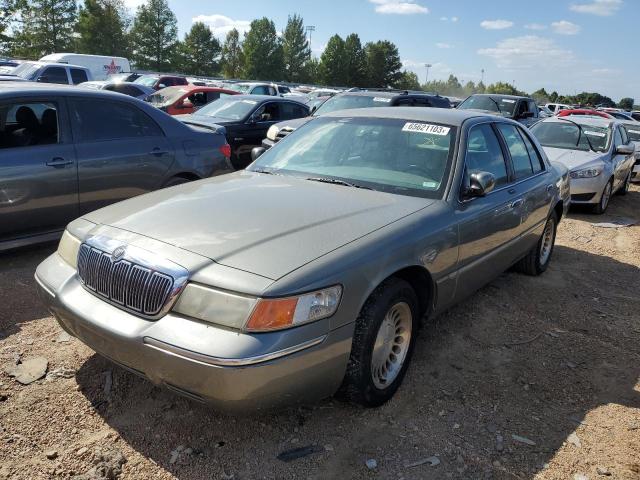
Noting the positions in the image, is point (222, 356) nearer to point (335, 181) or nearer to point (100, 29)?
point (335, 181)

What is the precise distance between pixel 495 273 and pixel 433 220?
53.8 inches

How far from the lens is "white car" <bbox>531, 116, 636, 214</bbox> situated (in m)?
8.82

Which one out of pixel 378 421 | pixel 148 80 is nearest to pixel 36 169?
pixel 378 421

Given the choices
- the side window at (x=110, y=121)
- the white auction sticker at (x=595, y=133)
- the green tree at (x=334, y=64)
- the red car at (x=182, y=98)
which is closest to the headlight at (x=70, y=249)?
the side window at (x=110, y=121)

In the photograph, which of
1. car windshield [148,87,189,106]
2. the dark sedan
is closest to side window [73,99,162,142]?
the dark sedan

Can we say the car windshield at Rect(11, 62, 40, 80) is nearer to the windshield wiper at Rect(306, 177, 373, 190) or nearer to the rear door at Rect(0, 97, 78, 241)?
the rear door at Rect(0, 97, 78, 241)

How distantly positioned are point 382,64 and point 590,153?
87932 millimetres

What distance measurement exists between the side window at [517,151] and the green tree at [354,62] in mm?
86163

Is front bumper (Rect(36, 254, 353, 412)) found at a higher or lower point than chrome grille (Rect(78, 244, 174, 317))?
lower

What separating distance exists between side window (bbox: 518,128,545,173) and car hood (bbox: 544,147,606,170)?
13.6 ft

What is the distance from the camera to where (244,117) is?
9953 millimetres

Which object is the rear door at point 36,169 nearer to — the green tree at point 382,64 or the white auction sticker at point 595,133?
the white auction sticker at point 595,133

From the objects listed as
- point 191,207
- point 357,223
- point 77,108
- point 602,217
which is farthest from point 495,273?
point 602,217

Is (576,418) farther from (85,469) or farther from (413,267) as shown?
(85,469)
